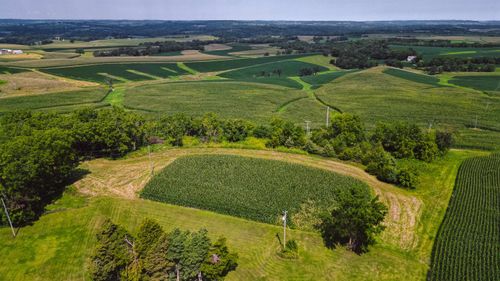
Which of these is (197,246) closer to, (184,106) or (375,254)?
(375,254)

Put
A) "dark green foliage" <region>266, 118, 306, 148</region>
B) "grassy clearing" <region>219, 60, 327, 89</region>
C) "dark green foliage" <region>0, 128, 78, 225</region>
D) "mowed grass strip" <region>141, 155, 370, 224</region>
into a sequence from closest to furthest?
"dark green foliage" <region>0, 128, 78, 225</region> → "mowed grass strip" <region>141, 155, 370, 224</region> → "dark green foliage" <region>266, 118, 306, 148</region> → "grassy clearing" <region>219, 60, 327, 89</region>

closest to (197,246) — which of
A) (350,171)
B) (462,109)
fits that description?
(350,171)

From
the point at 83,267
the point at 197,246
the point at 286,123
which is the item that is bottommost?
the point at 83,267

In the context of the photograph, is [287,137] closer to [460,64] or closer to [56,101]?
[56,101]

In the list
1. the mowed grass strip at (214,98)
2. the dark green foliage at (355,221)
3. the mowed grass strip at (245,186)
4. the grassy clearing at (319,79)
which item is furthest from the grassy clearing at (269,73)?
the dark green foliage at (355,221)

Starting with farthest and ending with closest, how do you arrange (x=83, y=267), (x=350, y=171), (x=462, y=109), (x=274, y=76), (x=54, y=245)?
(x=274, y=76) → (x=462, y=109) → (x=350, y=171) → (x=54, y=245) → (x=83, y=267)

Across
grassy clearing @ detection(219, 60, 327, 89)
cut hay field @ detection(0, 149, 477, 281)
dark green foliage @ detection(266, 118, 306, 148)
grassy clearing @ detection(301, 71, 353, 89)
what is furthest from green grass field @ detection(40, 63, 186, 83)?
cut hay field @ detection(0, 149, 477, 281)

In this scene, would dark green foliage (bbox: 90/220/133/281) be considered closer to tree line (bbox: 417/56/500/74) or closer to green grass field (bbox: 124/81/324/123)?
green grass field (bbox: 124/81/324/123)
